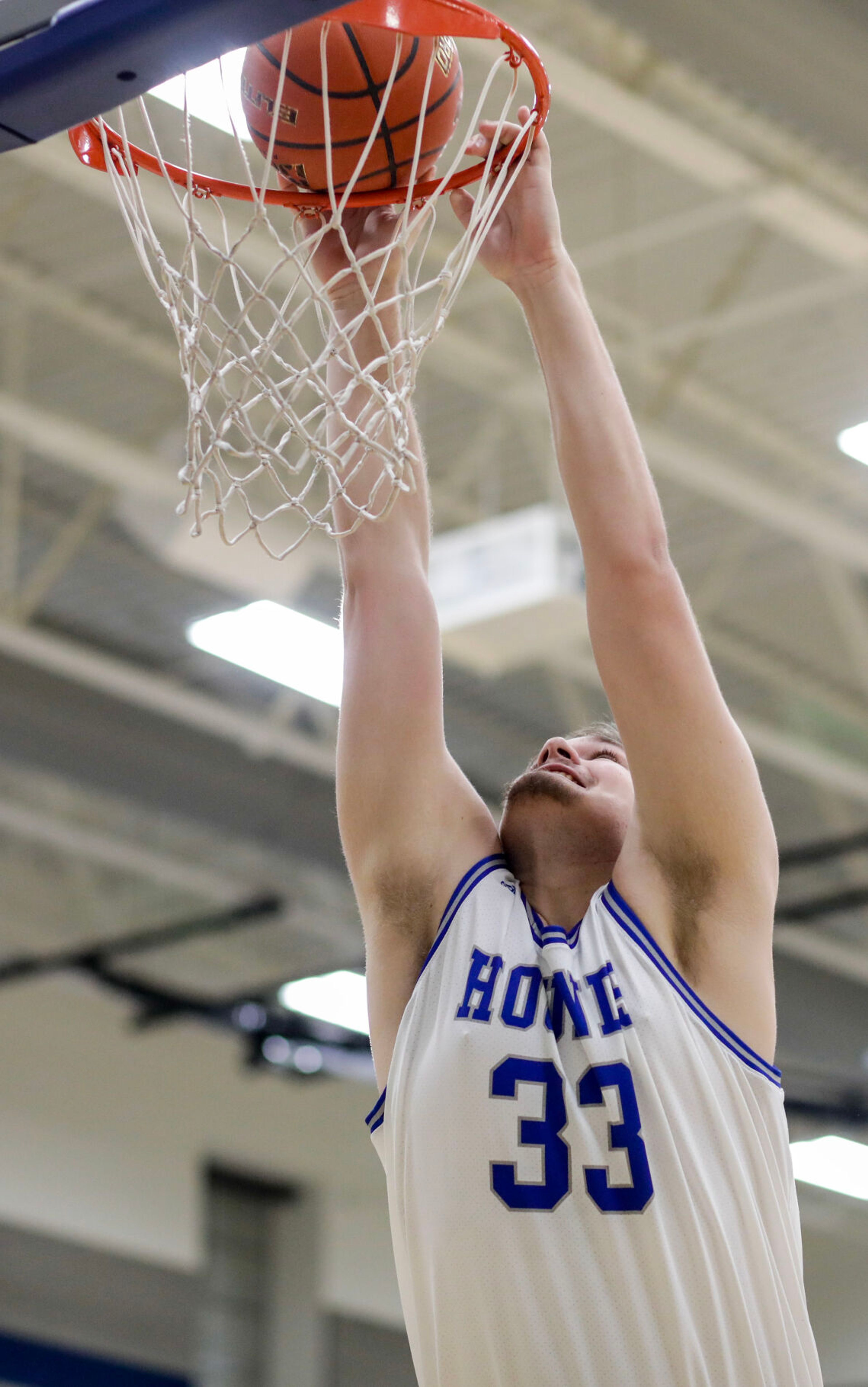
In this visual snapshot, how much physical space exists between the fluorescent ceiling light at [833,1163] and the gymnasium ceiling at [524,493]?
2.00 meters

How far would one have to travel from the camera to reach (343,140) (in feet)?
10.7

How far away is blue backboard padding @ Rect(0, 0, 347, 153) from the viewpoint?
255cm

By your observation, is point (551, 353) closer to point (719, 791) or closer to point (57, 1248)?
point (719, 791)

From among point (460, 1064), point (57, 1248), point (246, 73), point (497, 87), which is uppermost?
point (497, 87)

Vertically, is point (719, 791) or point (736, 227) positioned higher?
point (736, 227)

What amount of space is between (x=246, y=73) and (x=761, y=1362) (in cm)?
221

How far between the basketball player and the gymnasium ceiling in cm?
282

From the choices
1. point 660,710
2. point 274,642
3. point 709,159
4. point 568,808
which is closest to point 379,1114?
point 568,808

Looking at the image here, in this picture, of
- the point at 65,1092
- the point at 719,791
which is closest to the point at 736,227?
the point at 719,791

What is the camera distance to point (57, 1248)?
14.0 metres

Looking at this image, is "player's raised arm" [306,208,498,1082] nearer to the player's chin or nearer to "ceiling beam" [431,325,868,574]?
the player's chin

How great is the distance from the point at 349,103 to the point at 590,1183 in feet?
5.82

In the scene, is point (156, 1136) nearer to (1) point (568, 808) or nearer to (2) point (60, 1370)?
(2) point (60, 1370)

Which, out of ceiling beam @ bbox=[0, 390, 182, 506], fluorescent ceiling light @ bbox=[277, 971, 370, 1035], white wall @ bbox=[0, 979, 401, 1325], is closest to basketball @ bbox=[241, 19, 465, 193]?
ceiling beam @ bbox=[0, 390, 182, 506]
